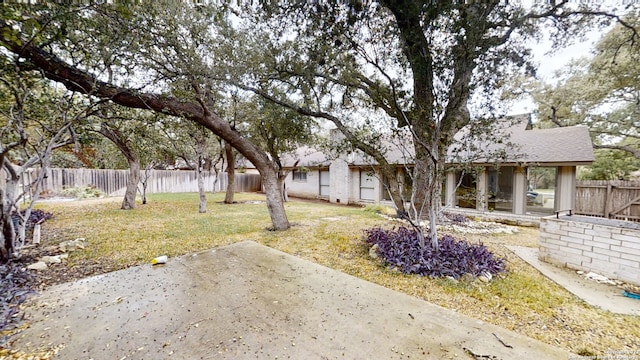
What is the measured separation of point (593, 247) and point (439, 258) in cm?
258

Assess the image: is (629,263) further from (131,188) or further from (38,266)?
(131,188)

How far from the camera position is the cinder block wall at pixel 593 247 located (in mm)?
3686

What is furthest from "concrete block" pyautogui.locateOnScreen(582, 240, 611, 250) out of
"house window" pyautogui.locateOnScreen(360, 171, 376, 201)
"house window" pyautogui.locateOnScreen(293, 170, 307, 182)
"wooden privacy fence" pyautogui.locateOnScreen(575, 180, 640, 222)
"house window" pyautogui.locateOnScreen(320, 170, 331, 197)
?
"house window" pyautogui.locateOnScreen(293, 170, 307, 182)

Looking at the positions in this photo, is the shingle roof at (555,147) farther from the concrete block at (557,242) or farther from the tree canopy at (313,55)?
the tree canopy at (313,55)

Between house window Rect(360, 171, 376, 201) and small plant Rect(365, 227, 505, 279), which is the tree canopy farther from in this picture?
house window Rect(360, 171, 376, 201)

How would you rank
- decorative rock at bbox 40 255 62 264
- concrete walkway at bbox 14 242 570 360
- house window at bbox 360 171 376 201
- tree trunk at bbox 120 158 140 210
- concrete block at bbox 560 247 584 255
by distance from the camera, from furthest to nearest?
1. house window at bbox 360 171 376 201
2. tree trunk at bbox 120 158 140 210
3. concrete block at bbox 560 247 584 255
4. decorative rock at bbox 40 255 62 264
5. concrete walkway at bbox 14 242 570 360

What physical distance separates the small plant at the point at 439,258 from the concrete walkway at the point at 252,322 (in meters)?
0.94

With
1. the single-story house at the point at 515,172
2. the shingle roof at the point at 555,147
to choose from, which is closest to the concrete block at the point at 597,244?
the single-story house at the point at 515,172

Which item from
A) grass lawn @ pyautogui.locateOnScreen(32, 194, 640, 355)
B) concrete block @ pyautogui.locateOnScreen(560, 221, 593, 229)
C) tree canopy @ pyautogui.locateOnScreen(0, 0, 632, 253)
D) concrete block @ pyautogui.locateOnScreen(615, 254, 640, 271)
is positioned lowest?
grass lawn @ pyautogui.locateOnScreen(32, 194, 640, 355)

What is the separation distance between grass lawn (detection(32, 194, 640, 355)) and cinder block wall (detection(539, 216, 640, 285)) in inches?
28.0

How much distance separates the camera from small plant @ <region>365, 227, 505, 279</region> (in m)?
3.80

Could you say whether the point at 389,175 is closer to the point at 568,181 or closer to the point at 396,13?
the point at 396,13

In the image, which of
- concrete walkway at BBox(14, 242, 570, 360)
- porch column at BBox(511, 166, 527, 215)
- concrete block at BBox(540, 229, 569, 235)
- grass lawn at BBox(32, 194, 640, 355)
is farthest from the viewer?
porch column at BBox(511, 166, 527, 215)

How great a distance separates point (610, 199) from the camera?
26.4 ft
